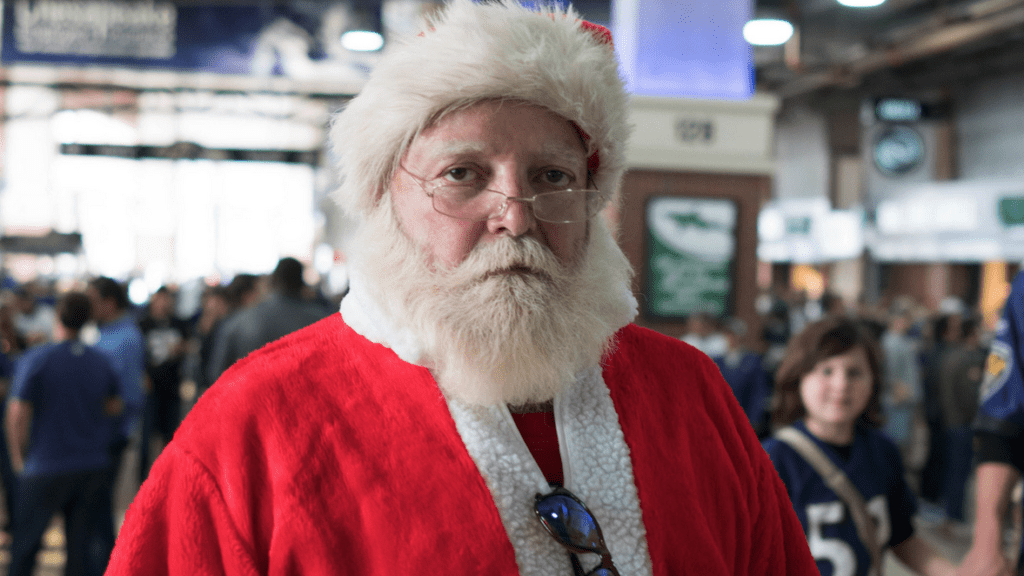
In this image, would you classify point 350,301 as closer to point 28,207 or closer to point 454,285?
point 454,285

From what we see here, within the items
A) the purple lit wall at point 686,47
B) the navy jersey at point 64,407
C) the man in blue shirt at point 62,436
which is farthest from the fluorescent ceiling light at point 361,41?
the navy jersey at point 64,407

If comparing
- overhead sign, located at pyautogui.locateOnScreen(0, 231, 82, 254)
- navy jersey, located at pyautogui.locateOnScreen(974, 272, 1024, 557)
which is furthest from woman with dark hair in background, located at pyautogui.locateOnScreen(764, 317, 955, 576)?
overhead sign, located at pyautogui.locateOnScreen(0, 231, 82, 254)

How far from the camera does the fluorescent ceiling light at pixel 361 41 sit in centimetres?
648

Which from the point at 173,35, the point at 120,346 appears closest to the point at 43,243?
the point at 173,35

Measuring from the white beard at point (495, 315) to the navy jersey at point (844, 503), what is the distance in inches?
43.9

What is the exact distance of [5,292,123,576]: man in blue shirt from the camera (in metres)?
3.42

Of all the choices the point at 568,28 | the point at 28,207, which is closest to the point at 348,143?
the point at 568,28

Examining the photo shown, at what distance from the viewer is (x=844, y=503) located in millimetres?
2010

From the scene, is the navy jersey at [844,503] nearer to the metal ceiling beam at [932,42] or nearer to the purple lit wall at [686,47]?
the purple lit wall at [686,47]

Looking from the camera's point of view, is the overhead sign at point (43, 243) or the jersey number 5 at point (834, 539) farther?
the overhead sign at point (43, 243)

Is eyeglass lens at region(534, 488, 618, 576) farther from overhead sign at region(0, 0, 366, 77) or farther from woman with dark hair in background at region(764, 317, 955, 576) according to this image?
overhead sign at region(0, 0, 366, 77)

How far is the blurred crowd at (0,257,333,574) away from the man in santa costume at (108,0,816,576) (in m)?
2.15

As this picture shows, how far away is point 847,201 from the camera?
16.0 meters

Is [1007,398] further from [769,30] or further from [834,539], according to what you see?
[769,30]
